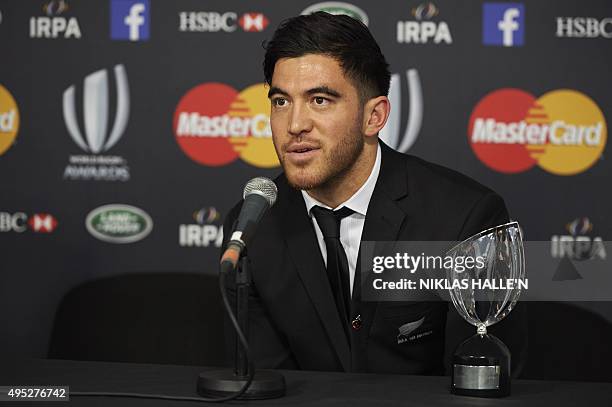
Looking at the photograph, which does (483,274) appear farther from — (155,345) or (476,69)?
(155,345)

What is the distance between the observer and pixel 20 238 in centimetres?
366

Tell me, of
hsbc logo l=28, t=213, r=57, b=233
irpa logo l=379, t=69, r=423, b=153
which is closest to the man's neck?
irpa logo l=379, t=69, r=423, b=153

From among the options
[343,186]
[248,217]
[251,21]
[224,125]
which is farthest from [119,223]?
[248,217]

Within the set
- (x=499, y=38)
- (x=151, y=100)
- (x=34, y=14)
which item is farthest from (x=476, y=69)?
(x=34, y=14)

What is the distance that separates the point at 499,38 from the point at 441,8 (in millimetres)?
240

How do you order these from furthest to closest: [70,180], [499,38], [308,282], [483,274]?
[70,180]
[499,38]
[308,282]
[483,274]

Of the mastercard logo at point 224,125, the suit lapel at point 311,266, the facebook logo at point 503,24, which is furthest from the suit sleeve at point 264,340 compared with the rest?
the facebook logo at point 503,24

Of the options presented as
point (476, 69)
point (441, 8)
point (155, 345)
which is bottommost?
point (155, 345)

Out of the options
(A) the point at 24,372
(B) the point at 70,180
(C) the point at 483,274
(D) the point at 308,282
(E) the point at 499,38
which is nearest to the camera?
(C) the point at 483,274

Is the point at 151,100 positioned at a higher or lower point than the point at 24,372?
higher

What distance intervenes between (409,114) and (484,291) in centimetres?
173

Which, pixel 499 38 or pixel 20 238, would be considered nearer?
pixel 499 38

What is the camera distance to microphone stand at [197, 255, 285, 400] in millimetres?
1674

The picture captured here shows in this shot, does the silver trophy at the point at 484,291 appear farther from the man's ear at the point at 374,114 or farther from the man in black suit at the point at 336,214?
the man's ear at the point at 374,114
